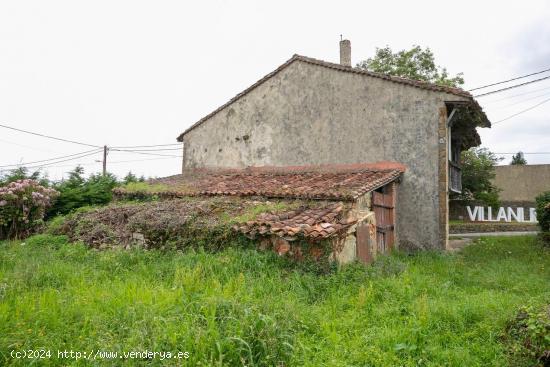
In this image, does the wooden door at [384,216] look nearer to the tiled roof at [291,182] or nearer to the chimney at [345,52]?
the tiled roof at [291,182]

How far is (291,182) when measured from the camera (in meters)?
11.2

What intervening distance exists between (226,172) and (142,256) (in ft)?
24.2

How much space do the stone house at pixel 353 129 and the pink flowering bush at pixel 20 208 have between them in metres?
6.10

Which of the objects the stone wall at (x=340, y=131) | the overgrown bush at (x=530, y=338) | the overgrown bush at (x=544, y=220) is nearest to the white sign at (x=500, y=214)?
the overgrown bush at (x=544, y=220)

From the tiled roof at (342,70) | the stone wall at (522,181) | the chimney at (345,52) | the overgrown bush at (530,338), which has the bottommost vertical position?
the overgrown bush at (530,338)

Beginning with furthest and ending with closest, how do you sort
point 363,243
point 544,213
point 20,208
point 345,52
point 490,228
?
point 490,228 < point 345,52 < point 544,213 < point 20,208 < point 363,243

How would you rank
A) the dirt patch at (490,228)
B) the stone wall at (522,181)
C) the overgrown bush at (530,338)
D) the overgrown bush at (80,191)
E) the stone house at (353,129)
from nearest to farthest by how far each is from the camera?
the overgrown bush at (530,338)
the stone house at (353,129)
the overgrown bush at (80,191)
the dirt patch at (490,228)
the stone wall at (522,181)

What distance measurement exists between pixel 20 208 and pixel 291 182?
8922mm

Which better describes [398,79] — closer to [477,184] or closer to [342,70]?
[342,70]

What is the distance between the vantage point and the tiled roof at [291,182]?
30.8 ft

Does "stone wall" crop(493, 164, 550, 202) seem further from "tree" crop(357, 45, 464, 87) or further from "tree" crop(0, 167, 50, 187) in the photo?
"tree" crop(0, 167, 50, 187)

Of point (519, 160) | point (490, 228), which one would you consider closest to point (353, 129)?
point (490, 228)

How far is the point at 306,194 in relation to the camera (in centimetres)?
→ 935

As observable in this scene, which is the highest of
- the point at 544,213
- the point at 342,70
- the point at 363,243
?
the point at 342,70
